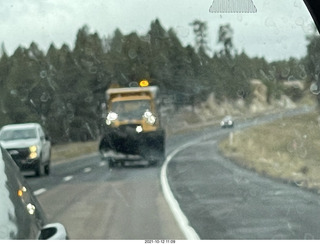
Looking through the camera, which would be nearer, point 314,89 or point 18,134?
point 18,134

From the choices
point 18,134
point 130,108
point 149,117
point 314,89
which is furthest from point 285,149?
point 18,134

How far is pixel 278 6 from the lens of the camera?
15.1 ft

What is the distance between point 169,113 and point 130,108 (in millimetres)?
205

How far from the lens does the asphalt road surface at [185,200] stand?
180 inches

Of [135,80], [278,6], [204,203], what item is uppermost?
[278,6]

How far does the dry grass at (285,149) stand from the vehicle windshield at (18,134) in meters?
0.99

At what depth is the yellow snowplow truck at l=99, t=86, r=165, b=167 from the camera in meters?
4.60

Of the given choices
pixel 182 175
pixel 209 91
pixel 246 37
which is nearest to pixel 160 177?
pixel 182 175

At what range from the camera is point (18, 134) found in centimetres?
459

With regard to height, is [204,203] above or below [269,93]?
below

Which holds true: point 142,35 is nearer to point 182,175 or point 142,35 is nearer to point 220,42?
point 220,42

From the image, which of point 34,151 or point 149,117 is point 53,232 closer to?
point 34,151

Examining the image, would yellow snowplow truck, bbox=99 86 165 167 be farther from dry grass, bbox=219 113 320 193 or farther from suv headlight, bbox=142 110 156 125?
dry grass, bbox=219 113 320 193

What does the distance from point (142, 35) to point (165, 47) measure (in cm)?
14
